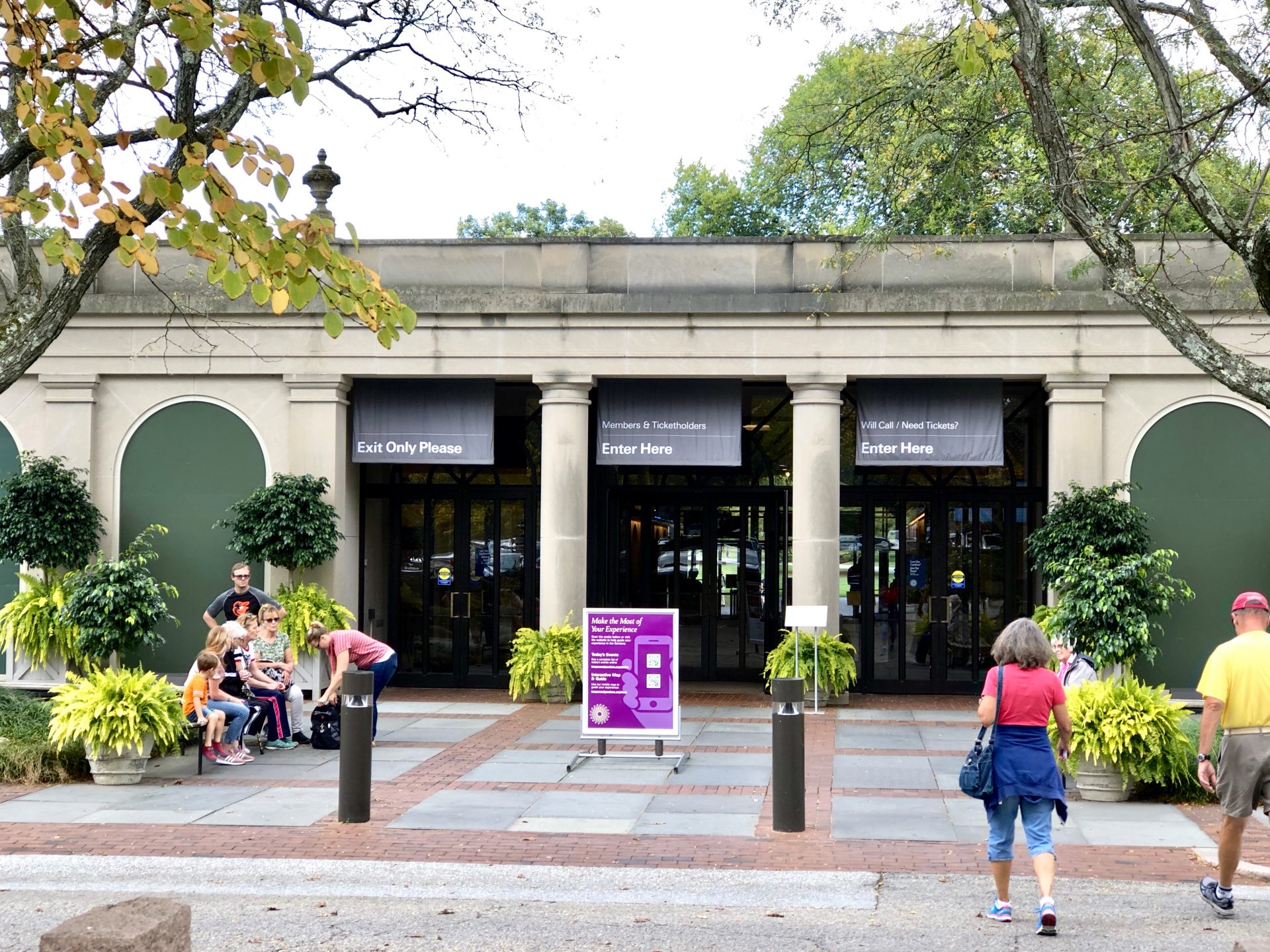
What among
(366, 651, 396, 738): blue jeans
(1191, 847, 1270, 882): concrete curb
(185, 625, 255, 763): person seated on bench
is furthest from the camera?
(366, 651, 396, 738): blue jeans

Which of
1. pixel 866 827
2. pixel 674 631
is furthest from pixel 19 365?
pixel 866 827

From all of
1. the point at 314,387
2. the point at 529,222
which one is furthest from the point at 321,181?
the point at 529,222

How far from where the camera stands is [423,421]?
1772cm

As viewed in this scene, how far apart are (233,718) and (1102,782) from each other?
294 inches

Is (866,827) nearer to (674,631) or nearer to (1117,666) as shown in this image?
(674,631)

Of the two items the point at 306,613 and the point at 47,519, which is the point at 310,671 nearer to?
the point at 306,613

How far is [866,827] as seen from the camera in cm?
945

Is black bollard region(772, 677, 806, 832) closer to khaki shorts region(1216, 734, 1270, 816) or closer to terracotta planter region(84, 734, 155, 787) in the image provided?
khaki shorts region(1216, 734, 1270, 816)

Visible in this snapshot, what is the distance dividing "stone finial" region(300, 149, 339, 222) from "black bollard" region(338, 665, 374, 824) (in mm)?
10237

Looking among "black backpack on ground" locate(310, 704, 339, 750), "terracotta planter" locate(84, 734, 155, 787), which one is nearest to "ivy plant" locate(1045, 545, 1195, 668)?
"black backpack on ground" locate(310, 704, 339, 750)

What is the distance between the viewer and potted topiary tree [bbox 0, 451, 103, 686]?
16281 millimetres

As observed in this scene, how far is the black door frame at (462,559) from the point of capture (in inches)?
728

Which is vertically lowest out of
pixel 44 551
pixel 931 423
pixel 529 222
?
pixel 44 551

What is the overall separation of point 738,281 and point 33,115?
1055 centimetres
